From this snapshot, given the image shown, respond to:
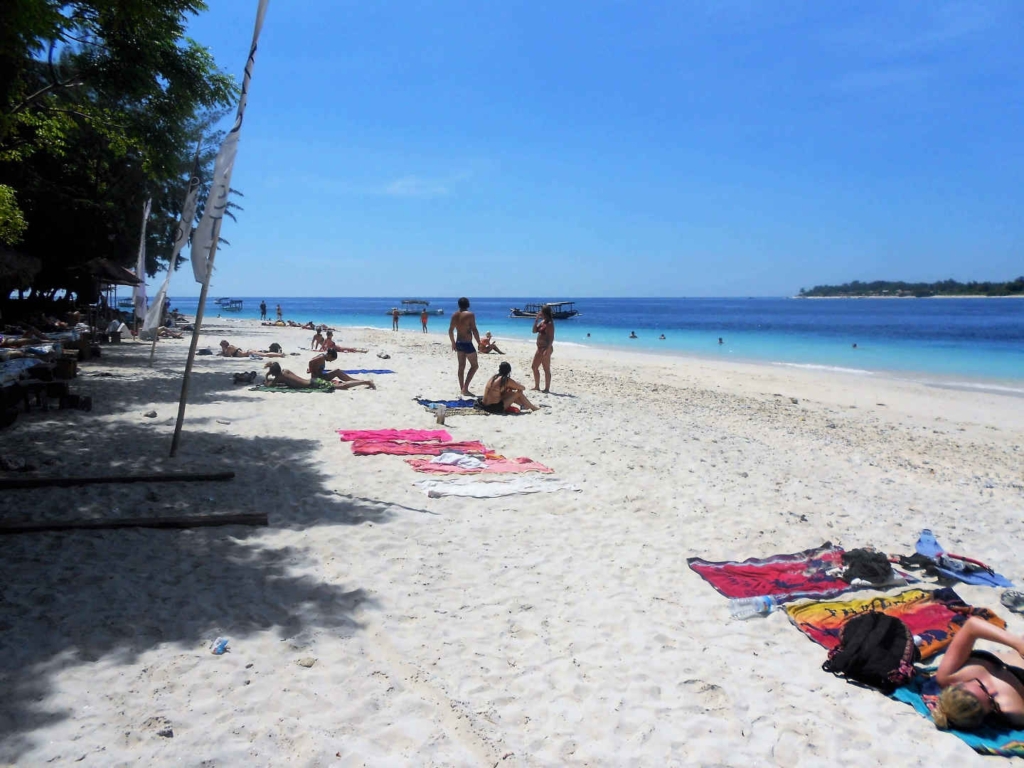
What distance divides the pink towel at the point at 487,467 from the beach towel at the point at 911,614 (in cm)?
328

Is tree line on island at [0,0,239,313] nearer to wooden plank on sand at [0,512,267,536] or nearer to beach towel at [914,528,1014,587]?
wooden plank on sand at [0,512,267,536]

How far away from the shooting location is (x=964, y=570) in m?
4.77

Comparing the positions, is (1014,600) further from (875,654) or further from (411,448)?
(411,448)

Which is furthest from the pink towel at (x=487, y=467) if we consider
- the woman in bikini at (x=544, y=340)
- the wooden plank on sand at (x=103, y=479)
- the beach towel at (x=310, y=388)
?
the woman in bikini at (x=544, y=340)

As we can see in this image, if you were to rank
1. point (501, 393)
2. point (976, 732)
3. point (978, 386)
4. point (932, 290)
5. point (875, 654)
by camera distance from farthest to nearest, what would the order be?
point (932, 290) < point (978, 386) < point (501, 393) < point (875, 654) < point (976, 732)

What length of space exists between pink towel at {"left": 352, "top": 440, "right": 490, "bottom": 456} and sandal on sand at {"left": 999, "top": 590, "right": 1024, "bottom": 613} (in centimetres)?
481

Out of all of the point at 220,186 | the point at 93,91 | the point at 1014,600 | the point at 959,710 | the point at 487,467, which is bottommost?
the point at 1014,600

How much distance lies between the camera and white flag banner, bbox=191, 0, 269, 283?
19.4 ft

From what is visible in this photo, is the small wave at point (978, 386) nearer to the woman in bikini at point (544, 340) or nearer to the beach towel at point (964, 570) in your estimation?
the woman in bikini at point (544, 340)

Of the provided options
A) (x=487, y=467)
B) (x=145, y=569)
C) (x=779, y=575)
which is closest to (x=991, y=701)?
(x=779, y=575)

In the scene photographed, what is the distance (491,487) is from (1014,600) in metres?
3.98

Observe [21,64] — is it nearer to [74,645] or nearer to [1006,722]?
[74,645]

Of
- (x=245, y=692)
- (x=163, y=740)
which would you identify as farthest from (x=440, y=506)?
(x=163, y=740)

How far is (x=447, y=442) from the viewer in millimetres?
8062
